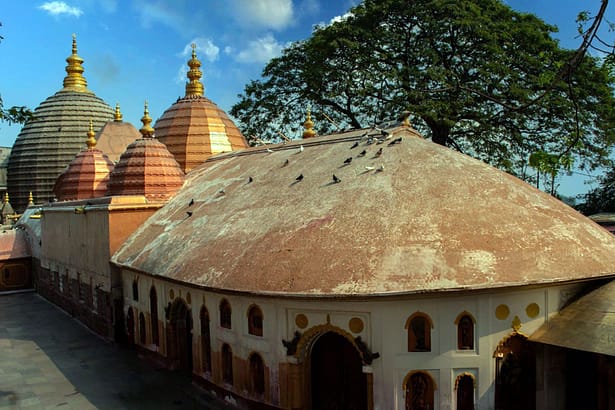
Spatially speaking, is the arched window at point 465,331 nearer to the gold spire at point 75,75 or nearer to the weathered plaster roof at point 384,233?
the weathered plaster roof at point 384,233

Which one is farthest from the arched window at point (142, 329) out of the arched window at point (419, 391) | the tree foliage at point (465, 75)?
the tree foliage at point (465, 75)

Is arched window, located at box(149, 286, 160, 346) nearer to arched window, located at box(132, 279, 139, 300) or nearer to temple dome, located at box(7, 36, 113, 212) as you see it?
arched window, located at box(132, 279, 139, 300)

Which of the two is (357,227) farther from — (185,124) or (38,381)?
(185,124)

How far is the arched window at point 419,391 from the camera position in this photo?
31.5 ft

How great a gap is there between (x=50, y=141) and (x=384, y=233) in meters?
35.3

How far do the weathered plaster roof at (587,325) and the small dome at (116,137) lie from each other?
25.5 meters

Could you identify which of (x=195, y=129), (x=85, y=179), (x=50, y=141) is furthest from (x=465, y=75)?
(x=50, y=141)

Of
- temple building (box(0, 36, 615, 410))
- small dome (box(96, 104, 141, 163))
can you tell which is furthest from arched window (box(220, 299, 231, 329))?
small dome (box(96, 104, 141, 163))

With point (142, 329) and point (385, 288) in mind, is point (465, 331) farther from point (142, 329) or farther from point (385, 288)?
point (142, 329)

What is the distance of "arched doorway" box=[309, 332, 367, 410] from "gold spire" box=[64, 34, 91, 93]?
37625 mm

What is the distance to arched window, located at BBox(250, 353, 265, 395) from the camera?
432 inches

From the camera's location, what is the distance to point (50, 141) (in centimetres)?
3931

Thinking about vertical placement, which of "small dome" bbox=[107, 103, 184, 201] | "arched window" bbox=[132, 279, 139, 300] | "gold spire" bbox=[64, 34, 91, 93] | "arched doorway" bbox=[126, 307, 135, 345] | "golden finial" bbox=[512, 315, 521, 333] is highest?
"gold spire" bbox=[64, 34, 91, 93]

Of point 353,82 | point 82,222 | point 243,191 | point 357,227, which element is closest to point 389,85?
point 353,82
